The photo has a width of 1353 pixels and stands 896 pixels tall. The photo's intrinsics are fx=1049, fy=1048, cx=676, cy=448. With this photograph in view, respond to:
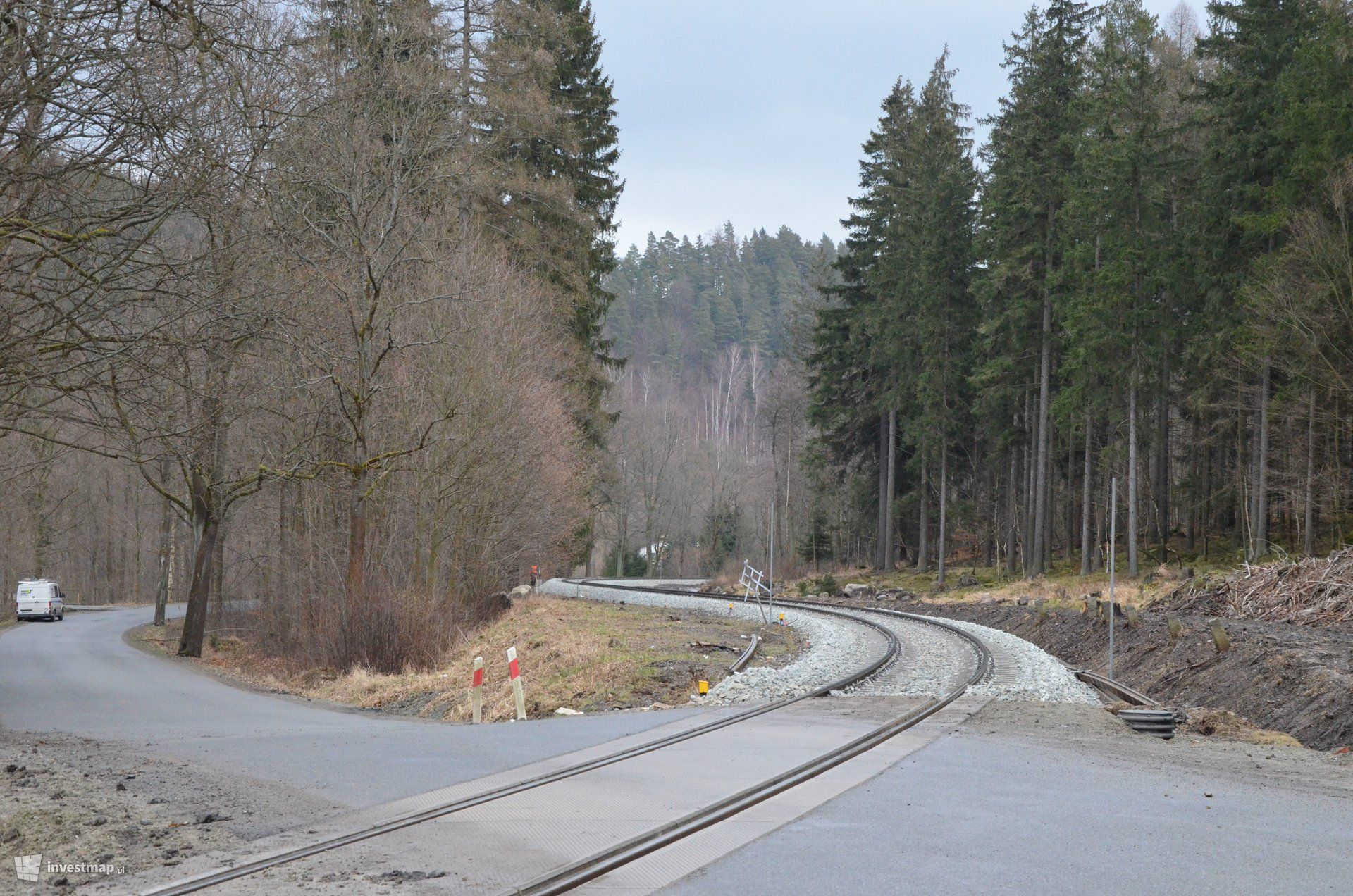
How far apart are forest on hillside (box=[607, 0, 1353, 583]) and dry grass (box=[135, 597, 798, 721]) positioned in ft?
53.1

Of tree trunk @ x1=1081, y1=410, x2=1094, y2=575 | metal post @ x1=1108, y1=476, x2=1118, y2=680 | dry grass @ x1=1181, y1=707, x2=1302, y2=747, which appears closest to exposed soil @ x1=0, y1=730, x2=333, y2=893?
dry grass @ x1=1181, y1=707, x2=1302, y2=747

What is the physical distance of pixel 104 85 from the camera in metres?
8.73

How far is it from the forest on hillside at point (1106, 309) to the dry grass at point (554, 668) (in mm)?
16174

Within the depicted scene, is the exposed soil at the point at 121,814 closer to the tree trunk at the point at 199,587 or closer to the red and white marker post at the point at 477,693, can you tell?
the red and white marker post at the point at 477,693

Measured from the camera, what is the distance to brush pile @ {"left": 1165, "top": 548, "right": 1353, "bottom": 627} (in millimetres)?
19641

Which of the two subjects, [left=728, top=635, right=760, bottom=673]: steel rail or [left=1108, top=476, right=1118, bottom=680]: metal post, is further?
[left=728, top=635, right=760, bottom=673]: steel rail

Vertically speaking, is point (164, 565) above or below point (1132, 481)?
below

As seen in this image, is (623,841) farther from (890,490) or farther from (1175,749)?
(890,490)

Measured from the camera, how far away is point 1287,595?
21047 mm

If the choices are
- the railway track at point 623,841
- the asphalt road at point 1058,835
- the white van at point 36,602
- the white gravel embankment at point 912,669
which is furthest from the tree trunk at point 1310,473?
the white van at point 36,602

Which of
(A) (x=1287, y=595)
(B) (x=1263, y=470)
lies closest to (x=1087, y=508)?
(B) (x=1263, y=470)

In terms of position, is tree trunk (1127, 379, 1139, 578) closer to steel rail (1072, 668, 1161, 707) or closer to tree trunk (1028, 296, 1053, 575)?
tree trunk (1028, 296, 1053, 575)

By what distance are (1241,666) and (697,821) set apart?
11887 mm

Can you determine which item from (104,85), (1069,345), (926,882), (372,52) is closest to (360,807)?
(926,882)
